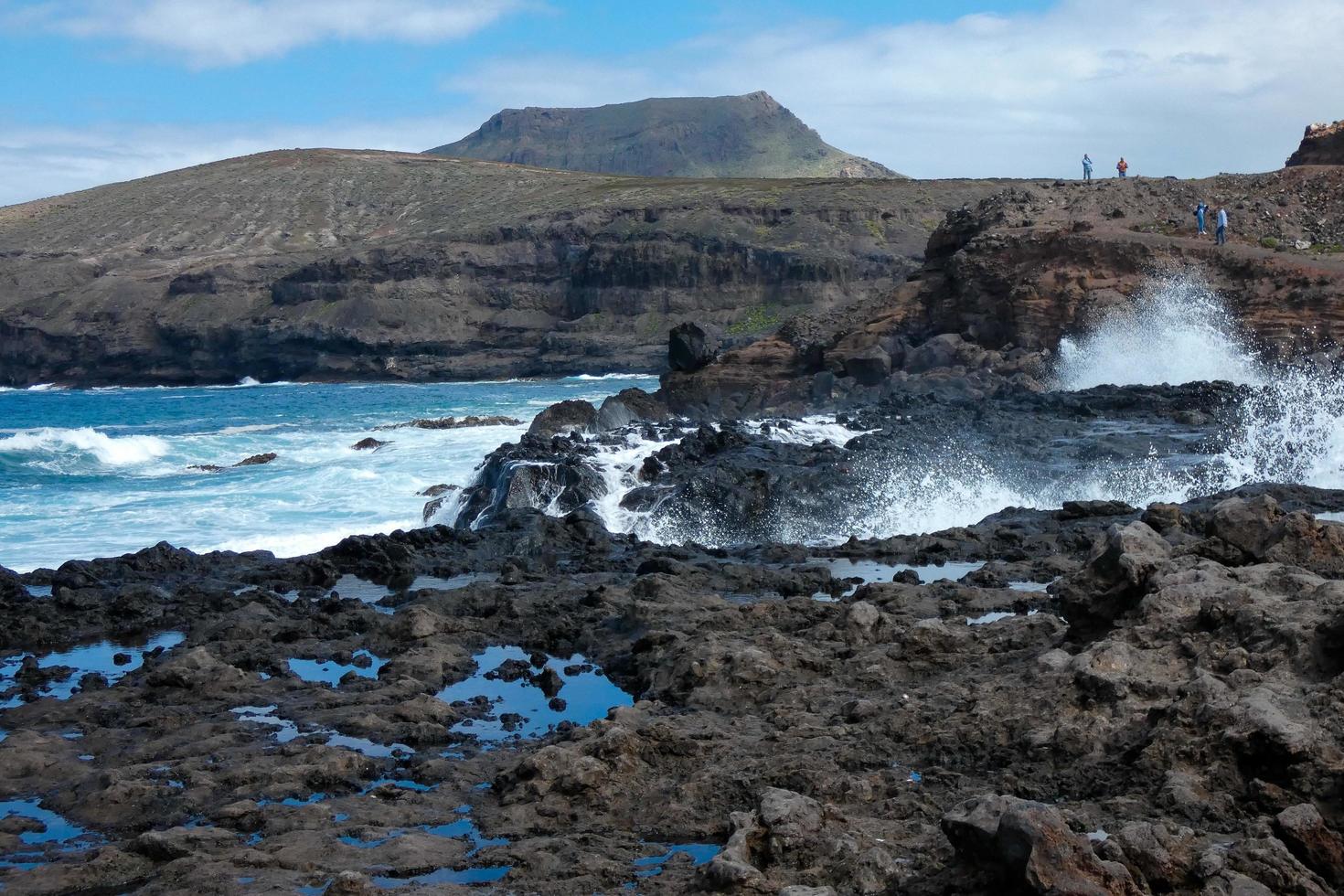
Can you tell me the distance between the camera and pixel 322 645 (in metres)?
10.6

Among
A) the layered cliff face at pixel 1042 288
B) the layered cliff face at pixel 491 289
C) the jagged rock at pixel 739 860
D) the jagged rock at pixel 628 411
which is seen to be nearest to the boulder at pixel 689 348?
the layered cliff face at pixel 1042 288

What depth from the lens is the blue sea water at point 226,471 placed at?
20.8 metres

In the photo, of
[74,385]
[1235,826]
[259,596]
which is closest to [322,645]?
[259,596]

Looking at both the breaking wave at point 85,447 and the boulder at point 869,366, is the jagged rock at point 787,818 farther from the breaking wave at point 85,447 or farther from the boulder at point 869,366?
the breaking wave at point 85,447

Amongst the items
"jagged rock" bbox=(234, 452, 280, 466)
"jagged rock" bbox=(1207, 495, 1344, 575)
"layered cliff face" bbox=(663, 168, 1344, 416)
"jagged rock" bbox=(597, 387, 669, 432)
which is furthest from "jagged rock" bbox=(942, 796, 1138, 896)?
"jagged rock" bbox=(234, 452, 280, 466)

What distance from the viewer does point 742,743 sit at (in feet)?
23.9

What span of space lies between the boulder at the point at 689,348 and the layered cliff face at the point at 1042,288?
302 mm

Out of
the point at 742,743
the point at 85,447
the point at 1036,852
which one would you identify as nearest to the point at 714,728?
the point at 742,743

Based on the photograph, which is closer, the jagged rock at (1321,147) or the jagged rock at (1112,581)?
the jagged rock at (1112,581)

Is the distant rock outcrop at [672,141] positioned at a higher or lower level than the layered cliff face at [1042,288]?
higher

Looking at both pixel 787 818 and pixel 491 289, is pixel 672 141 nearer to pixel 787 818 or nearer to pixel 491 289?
pixel 491 289

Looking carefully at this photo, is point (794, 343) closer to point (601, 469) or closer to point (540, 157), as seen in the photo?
point (601, 469)

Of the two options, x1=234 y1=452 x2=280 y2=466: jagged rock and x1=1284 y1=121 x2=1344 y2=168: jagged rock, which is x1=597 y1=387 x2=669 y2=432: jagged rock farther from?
x1=1284 y1=121 x2=1344 y2=168: jagged rock

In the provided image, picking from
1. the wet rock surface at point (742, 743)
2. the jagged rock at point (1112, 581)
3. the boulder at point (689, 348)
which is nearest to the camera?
the wet rock surface at point (742, 743)
